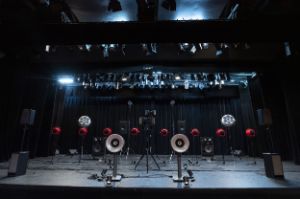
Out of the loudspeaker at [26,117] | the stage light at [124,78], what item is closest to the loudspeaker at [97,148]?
the stage light at [124,78]

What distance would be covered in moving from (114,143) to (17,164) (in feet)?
6.92

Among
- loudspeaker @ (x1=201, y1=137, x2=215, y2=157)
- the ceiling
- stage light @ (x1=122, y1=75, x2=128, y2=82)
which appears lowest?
loudspeaker @ (x1=201, y1=137, x2=215, y2=157)

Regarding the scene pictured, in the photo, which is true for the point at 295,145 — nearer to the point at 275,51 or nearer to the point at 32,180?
the point at 275,51

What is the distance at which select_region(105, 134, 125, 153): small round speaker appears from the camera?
12.1 ft

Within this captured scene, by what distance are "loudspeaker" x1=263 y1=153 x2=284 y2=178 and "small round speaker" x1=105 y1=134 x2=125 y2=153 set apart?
118 inches

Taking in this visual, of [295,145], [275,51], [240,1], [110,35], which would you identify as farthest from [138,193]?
[275,51]

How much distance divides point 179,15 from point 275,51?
3243mm

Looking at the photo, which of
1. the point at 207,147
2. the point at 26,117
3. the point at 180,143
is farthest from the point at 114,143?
the point at 207,147

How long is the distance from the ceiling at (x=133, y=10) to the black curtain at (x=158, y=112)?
5100 mm

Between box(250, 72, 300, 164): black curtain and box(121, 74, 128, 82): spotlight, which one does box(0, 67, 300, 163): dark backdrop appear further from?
box(121, 74, 128, 82): spotlight

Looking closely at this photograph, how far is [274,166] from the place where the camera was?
12.9 ft

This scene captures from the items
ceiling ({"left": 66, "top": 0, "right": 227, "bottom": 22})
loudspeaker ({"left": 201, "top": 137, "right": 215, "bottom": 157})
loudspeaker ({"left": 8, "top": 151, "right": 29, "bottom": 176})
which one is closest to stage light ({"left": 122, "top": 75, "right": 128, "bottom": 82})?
ceiling ({"left": 66, "top": 0, "right": 227, "bottom": 22})

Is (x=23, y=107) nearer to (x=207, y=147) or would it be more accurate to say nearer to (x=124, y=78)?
(x=124, y=78)

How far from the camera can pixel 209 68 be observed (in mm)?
6547
